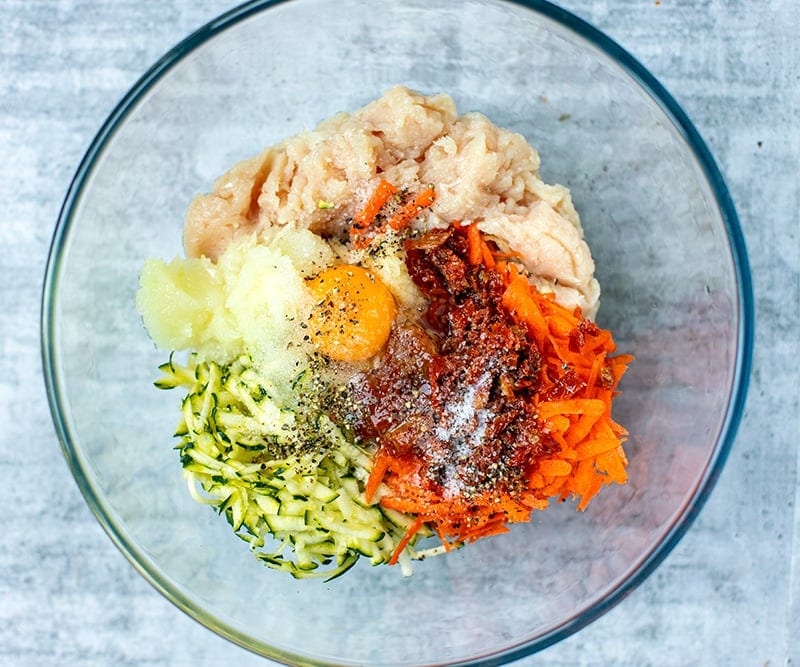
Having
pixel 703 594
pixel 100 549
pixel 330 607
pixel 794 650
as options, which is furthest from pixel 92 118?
pixel 794 650

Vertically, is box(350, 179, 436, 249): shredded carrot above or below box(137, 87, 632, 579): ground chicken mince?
above

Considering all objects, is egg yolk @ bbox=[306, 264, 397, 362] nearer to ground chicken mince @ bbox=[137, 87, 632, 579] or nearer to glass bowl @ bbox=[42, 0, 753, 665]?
ground chicken mince @ bbox=[137, 87, 632, 579]

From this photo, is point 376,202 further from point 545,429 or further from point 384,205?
point 545,429

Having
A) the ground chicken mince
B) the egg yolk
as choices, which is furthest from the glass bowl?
the egg yolk

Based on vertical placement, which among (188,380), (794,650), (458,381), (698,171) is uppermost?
(698,171)

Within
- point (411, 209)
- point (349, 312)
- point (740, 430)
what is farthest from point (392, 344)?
point (740, 430)

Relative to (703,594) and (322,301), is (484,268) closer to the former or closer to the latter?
(322,301)

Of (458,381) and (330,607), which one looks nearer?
(458,381)
